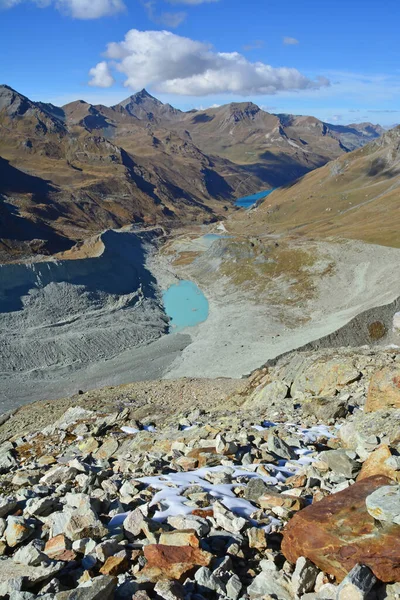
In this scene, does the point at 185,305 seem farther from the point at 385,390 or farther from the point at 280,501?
the point at 280,501

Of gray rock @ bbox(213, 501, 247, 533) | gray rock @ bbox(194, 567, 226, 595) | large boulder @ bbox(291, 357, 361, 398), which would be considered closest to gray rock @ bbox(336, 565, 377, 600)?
gray rock @ bbox(194, 567, 226, 595)

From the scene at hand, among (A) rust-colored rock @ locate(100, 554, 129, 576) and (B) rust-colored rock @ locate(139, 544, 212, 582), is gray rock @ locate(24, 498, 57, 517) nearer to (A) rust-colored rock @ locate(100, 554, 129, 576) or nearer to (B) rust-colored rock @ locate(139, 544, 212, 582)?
(A) rust-colored rock @ locate(100, 554, 129, 576)

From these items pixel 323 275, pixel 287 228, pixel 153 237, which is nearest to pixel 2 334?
pixel 323 275

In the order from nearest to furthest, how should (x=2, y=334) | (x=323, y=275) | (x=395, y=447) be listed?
(x=395, y=447) < (x=2, y=334) < (x=323, y=275)

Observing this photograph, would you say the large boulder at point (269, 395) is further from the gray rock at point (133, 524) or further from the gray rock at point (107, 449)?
the gray rock at point (133, 524)

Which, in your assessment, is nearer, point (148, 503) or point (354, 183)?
point (148, 503)

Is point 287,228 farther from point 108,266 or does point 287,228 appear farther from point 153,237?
point 108,266

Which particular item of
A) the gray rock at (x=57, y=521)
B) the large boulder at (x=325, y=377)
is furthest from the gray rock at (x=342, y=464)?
the large boulder at (x=325, y=377)
